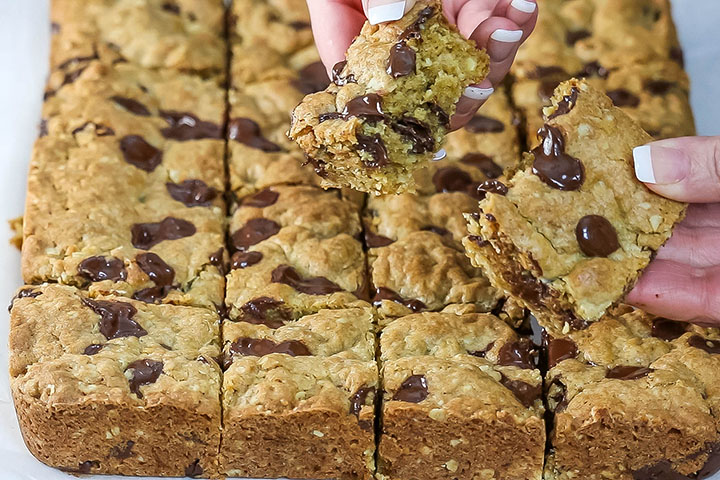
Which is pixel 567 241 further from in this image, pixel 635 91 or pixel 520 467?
pixel 635 91

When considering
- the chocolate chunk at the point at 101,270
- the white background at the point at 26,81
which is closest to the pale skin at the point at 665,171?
the chocolate chunk at the point at 101,270

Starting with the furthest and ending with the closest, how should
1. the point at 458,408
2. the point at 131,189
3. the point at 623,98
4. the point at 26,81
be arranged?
the point at 26,81 → the point at 623,98 → the point at 131,189 → the point at 458,408

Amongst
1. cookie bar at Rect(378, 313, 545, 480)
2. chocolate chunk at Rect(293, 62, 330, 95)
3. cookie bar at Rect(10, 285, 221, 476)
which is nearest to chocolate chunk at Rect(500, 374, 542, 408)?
cookie bar at Rect(378, 313, 545, 480)

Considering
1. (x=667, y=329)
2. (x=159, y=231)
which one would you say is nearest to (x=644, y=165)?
(x=667, y=329)

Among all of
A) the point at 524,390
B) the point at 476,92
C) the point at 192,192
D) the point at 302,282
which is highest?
the point at 476,92

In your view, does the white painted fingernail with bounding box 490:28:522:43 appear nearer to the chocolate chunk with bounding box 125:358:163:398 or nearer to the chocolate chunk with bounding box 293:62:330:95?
the chocolate chunk with bounding box 293:62:330:95

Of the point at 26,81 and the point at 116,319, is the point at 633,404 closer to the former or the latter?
the point at 116,319

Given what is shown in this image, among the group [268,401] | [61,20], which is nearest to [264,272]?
[268,401]
